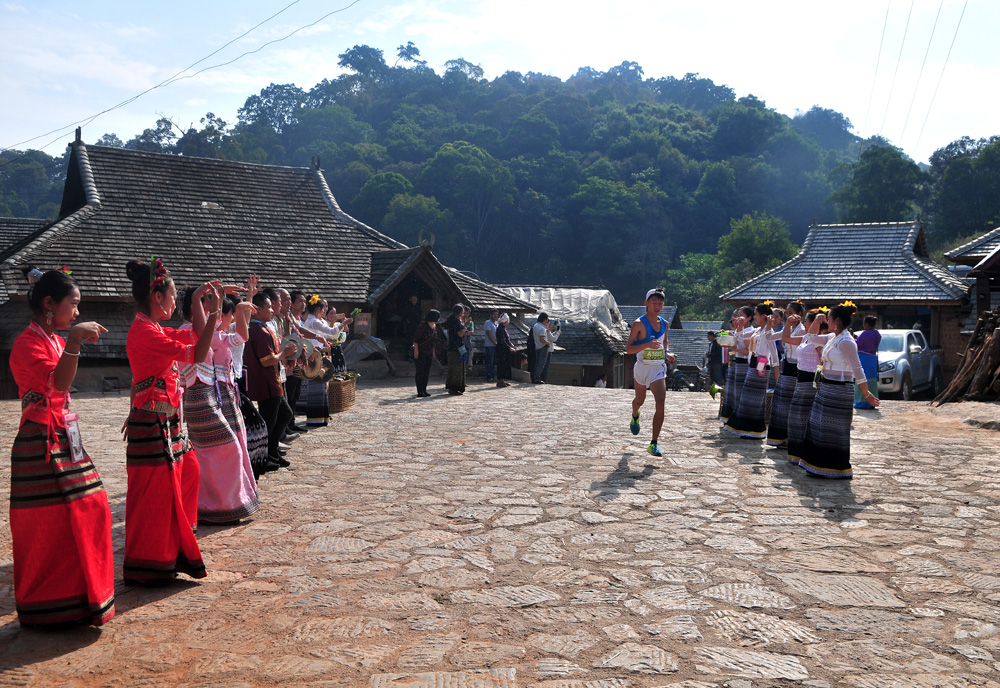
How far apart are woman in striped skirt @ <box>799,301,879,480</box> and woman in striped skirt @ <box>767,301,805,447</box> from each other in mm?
1039

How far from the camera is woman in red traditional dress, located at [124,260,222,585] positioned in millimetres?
4645

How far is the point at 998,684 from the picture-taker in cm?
356

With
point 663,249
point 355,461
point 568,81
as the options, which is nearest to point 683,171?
point 663,249

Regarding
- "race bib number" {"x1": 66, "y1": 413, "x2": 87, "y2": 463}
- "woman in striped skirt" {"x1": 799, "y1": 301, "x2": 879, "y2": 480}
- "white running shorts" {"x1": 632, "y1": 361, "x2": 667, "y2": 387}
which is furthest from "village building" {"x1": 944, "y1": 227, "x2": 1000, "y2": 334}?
"race bib number" {"x1": 66, "y1": 413, "x2": 87, "y2": 463}

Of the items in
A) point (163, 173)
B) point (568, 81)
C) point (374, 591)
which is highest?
point (568, 81)

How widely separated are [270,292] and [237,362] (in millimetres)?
1416

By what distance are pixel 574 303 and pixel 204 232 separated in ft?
56.1

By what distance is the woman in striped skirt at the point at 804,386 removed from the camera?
28.3ft

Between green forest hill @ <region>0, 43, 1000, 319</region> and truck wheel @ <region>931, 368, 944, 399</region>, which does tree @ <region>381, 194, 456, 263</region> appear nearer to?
green forest hill @ <region>0, 43, 1000, 319</region>

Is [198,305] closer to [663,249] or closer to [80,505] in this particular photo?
[80,505]

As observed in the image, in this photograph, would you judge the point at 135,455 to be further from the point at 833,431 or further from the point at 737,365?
the point at 737,365

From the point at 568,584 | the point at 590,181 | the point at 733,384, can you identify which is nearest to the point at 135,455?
the point at 568,584

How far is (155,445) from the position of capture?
4.65 metres

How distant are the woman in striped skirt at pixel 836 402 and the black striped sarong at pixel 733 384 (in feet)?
9.20
